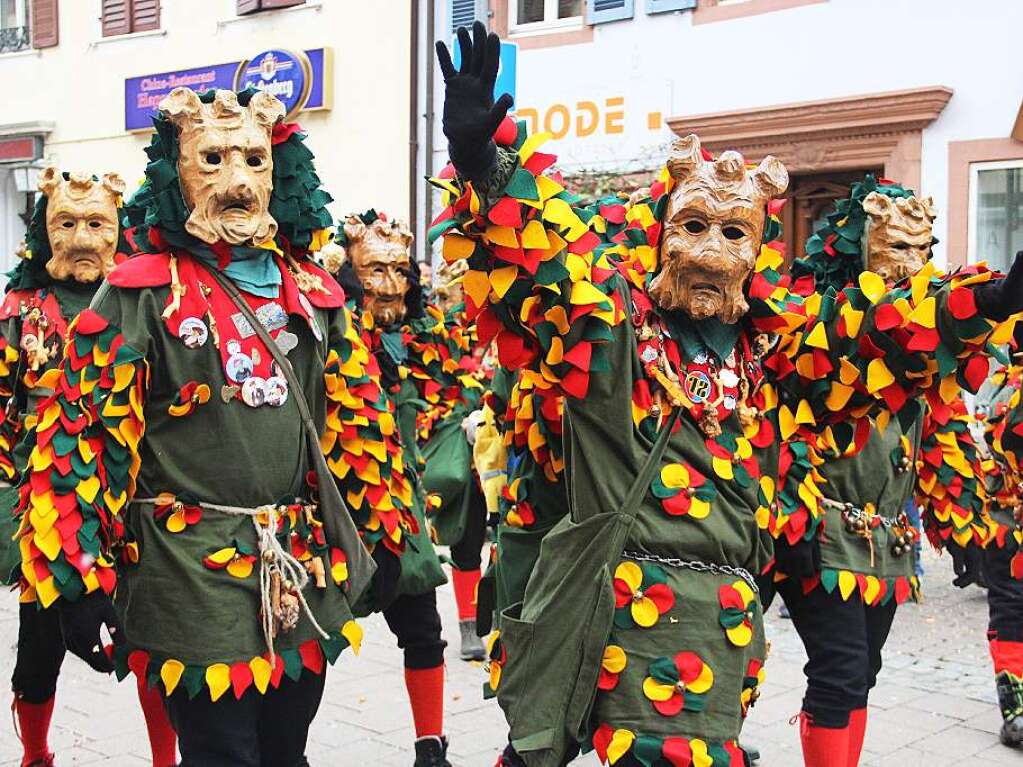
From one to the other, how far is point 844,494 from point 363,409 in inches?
64.6

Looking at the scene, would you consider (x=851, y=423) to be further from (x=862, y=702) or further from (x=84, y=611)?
(x=84, y=611)

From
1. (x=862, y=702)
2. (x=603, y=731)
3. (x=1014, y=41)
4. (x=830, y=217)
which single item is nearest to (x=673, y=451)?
(x=603, y=731)

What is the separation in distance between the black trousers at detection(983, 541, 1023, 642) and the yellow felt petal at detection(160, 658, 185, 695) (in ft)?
11.9

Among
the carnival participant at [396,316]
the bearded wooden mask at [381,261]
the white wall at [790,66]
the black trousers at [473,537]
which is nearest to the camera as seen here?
the carnival participant at [396,316]

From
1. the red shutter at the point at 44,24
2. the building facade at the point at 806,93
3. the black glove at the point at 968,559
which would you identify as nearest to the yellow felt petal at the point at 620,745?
the black glove at the point at 968,559

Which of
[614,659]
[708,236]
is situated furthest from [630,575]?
[708,236]

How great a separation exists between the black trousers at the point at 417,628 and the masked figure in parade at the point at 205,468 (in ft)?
4.22

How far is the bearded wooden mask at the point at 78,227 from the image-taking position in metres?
5.10

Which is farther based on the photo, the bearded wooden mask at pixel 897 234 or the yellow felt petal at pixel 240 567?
the bearded wooden mask at pixel 897 234

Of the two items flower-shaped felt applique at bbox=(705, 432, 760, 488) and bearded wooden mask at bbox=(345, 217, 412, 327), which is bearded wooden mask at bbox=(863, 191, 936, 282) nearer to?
flower-shaped felt applique at bbox=(705, 432, 760, 488)

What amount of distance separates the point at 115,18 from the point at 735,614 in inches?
640

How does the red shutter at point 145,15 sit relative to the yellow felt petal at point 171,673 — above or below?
above

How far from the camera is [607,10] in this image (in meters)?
13.5

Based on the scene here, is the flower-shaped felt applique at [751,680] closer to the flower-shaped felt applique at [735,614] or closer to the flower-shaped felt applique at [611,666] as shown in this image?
the flower-shaped felt applique at [735,614]
